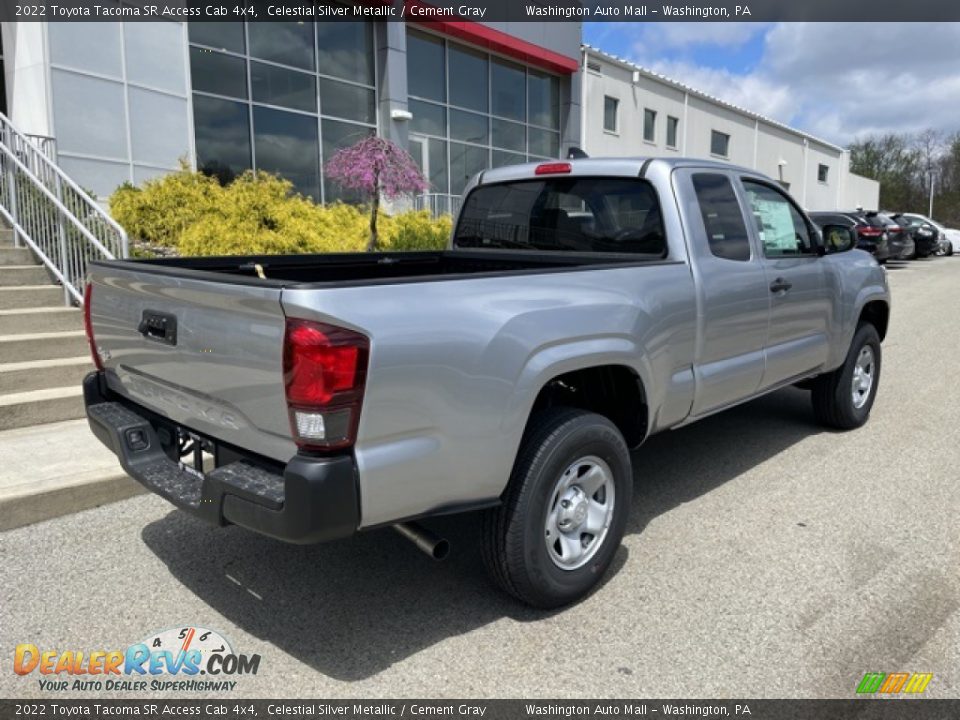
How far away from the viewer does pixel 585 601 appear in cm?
333

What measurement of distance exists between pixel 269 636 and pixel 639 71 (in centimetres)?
2547

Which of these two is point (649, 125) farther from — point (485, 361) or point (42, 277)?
point (485, 361)

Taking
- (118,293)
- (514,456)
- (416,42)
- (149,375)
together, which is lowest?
(514,456)

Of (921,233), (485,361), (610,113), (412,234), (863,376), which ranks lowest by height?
(863,376)

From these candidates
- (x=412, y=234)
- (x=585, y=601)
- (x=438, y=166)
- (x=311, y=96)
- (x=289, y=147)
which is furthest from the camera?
(x=438, y=166)

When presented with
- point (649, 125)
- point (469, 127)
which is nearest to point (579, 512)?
point (469, 127)

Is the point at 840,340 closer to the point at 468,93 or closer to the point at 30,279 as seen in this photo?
the point at 30,279

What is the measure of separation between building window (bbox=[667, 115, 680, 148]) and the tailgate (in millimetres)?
27501

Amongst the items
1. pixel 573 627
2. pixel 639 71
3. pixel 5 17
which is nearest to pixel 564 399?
pixel 573 627

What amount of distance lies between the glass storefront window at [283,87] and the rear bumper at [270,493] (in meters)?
12.6

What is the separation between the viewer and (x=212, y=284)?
269cm

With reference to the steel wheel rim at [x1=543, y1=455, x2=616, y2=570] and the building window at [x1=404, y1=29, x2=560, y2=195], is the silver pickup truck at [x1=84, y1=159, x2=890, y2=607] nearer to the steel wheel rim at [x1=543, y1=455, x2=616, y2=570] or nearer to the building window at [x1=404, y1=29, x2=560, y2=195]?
the steel wheel rim at [x1=543, y1=455, x2=616, y2=570]

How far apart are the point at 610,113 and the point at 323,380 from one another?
2419 cm

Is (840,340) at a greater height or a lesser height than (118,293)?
lesser
